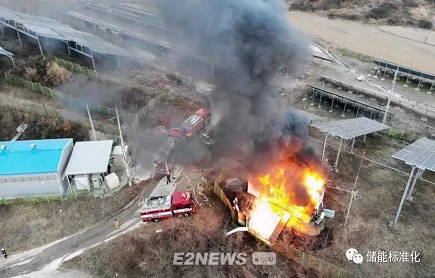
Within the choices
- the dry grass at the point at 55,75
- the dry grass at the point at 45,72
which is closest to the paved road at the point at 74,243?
the dry grass at the point at 55,75

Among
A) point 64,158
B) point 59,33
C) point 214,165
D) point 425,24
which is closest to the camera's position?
point 64,158

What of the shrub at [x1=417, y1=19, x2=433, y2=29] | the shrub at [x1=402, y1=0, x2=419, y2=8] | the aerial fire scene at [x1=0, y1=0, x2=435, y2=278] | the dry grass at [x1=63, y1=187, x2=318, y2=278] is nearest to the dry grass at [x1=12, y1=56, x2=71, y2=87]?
the aerial fire scene at [x1=0, y1=0, x2=435, y2=278]

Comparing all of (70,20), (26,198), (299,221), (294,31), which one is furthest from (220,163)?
(70,20)

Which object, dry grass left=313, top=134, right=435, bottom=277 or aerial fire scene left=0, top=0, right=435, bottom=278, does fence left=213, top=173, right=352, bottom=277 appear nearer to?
aerial fire scene left=0, top=0, right=435, bottom=278

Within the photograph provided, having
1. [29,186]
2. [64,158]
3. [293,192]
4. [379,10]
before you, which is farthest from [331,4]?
[29,186]

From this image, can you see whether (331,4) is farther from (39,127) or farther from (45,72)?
(39,127)
